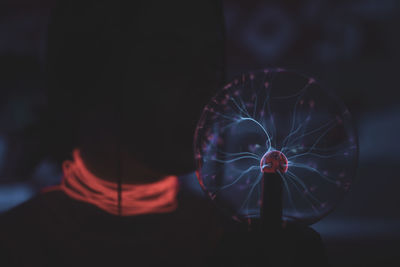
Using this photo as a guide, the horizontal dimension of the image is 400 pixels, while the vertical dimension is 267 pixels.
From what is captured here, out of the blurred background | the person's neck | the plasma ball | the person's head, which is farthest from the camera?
the blurred background

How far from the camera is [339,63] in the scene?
1.33 metres

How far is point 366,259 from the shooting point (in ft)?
3.80

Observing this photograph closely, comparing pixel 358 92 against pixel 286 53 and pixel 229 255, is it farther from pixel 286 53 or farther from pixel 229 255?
pixel 229 255

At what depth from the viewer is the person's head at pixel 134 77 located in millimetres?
969

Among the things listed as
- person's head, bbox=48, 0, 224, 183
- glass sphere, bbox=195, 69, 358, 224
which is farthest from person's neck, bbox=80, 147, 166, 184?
glass sphere, bbox=195, 69, 358, 224

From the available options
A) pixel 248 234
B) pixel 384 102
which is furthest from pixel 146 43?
pixel 384 102

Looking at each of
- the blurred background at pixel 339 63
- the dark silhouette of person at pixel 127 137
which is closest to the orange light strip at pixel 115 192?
the dark silhouette of person at pixel 127 137

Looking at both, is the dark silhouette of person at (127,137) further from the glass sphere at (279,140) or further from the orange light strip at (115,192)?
the glass sphere at (279,140)

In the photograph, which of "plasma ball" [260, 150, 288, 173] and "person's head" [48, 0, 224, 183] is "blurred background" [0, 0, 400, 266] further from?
"plasma ball" [260, 150, 288, 173]

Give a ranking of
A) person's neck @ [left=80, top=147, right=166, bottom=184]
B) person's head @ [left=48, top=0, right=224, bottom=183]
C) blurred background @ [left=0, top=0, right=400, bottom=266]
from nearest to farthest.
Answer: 1. person's head @ [left=48, top=0, right=224, bottom=183]
2. person's neck @ [left=80, top=147, right=166, bottom=184]
3. blurred background @ [left=0, top=0, right=400, bottom=266]

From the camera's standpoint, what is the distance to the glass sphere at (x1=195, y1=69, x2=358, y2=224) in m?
0.88

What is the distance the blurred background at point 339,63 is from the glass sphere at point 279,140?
0.86 feet

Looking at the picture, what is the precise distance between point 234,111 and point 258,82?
136mm

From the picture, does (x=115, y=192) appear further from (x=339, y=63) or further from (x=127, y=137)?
(x=339, y=63)
